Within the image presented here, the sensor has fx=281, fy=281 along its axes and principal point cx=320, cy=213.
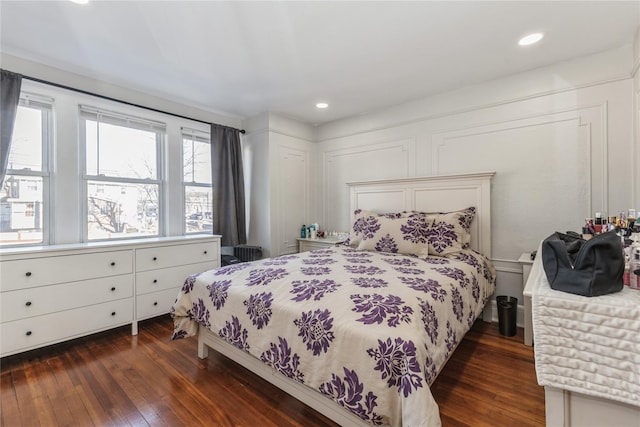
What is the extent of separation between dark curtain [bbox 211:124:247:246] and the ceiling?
0.80 metres

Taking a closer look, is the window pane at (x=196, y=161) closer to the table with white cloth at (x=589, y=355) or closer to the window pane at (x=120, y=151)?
the window pane at (x=120, y=151)

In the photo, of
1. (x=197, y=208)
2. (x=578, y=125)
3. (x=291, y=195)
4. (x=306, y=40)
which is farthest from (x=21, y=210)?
(x=578, y=125)

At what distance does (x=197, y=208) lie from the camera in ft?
12.3

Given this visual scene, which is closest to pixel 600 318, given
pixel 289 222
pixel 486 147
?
pixel 486 147

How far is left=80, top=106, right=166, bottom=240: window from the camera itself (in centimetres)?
287

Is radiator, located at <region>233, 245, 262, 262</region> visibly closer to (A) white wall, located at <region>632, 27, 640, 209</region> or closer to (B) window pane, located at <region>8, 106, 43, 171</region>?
(B) window pane, located at <region>8, 106, 43, 171</region>

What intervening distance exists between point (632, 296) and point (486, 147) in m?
2.38

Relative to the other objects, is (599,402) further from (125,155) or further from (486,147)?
(125,155)

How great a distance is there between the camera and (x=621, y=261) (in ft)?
3.01

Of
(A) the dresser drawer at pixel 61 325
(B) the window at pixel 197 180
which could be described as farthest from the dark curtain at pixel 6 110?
(B) the window at pixel 197 180

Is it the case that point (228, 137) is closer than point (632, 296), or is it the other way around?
point (632, 296)

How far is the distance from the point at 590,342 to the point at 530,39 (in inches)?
91.7

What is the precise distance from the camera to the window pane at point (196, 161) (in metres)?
3.62

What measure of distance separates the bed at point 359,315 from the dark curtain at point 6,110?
5.98 ft
